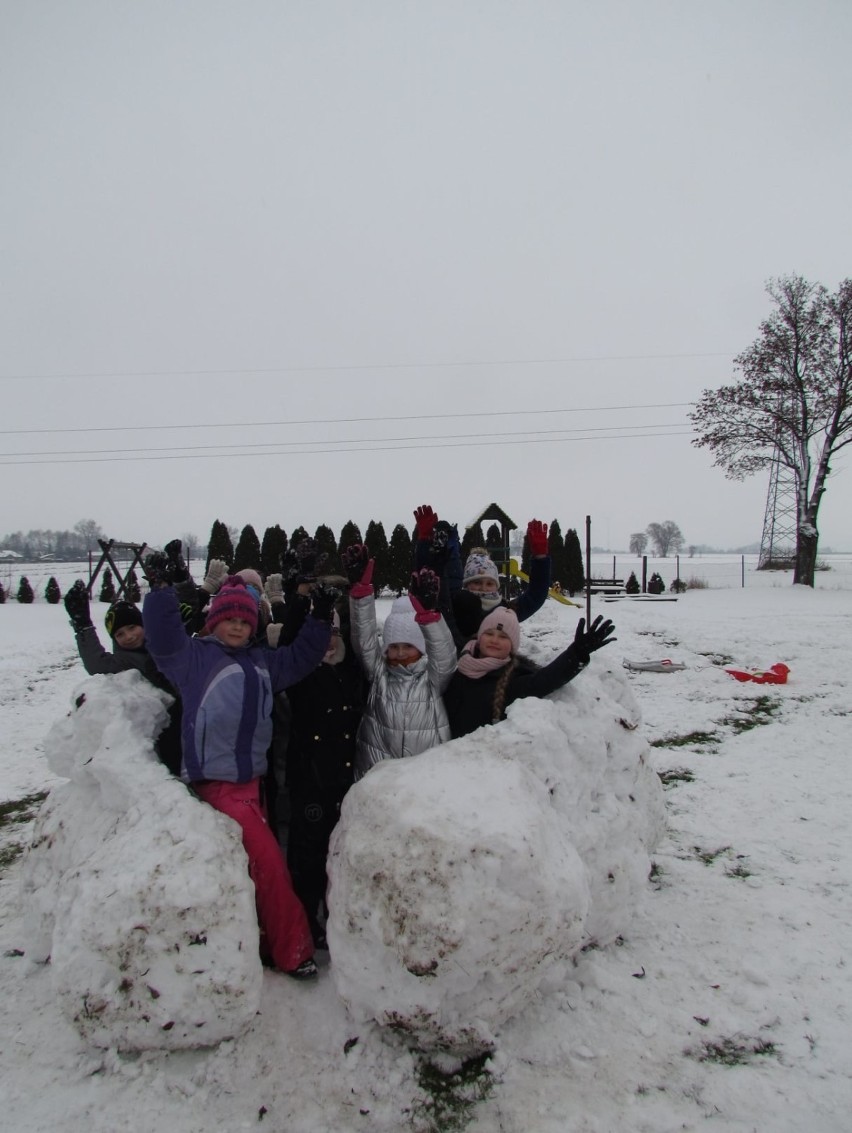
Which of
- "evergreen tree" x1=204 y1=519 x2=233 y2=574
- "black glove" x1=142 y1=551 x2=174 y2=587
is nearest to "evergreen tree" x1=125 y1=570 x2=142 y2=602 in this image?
"evergreen tree" x1=204 y1=519 x2=233 y2=574

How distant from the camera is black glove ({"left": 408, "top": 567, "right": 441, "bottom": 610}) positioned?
293cm

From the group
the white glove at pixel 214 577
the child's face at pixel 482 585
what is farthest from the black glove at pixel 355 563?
the white glove at pixel 214 577

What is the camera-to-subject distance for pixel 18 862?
3951mm

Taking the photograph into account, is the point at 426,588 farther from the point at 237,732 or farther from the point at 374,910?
the point at 374,910

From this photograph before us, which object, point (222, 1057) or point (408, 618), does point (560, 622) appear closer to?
point (408, 618)

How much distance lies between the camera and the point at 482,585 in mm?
4281

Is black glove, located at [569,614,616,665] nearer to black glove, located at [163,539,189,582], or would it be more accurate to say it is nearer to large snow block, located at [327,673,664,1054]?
large snow block, located at [327,673,664,1054]

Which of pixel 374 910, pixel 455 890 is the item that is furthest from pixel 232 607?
pixel 455 890

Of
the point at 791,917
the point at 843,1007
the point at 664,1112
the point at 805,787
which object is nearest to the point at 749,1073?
the point at 664,1112

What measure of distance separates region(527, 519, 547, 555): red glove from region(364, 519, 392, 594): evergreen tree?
61.8ft

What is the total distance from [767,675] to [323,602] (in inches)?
299

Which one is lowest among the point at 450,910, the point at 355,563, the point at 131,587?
the point at 450,910

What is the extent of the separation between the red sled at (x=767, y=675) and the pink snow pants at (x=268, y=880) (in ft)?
24.6

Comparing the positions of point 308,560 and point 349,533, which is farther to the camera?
point 349,533
